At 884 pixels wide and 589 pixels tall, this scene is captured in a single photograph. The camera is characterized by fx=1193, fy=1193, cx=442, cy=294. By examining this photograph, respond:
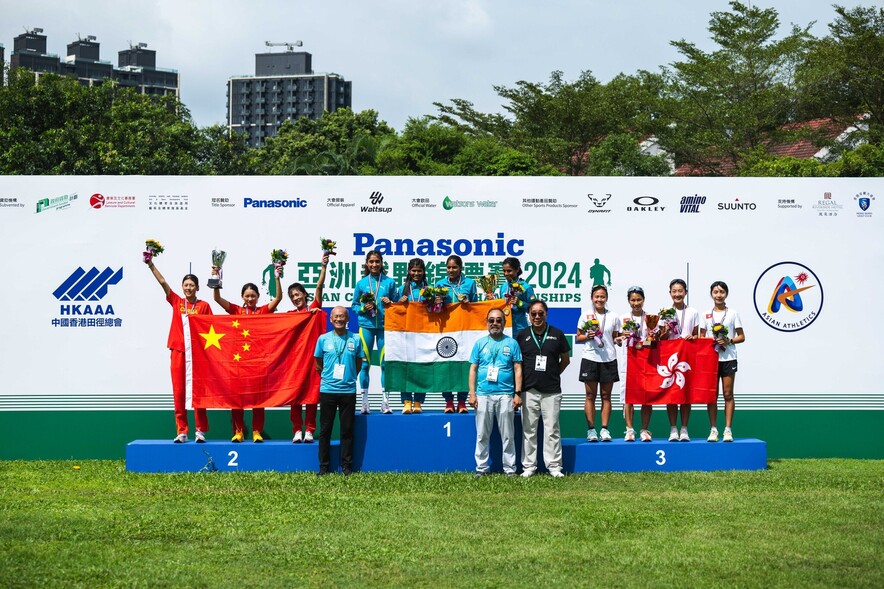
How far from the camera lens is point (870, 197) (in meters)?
14.3

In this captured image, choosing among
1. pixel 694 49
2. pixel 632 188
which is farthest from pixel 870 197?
pixel 694 49

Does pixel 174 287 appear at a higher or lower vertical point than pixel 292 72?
lower

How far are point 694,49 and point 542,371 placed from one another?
114 feet

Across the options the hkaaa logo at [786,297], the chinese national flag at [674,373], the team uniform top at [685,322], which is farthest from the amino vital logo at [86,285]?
the hkaaa logo at [786,297]

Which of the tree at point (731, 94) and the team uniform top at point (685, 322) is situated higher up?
the tree at point (731, 94)

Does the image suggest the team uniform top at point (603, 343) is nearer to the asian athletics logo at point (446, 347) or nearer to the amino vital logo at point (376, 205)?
the asian athletics logo at point (446, 347)

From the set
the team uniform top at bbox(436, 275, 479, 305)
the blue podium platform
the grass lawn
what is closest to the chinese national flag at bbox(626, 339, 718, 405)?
the blue podium platform

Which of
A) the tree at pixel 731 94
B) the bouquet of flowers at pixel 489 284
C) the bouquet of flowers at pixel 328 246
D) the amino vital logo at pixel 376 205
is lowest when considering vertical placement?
the bouquet of flowers at pixel 489 284

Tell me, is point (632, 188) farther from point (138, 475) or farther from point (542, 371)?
point (138, 475)

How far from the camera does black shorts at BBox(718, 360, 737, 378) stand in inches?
509

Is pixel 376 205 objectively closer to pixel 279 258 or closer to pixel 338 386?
pixel 279 258

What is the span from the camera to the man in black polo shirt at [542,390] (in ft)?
39.1

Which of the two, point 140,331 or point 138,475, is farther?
point 140,331

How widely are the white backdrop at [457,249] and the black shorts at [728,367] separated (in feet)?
4.03
